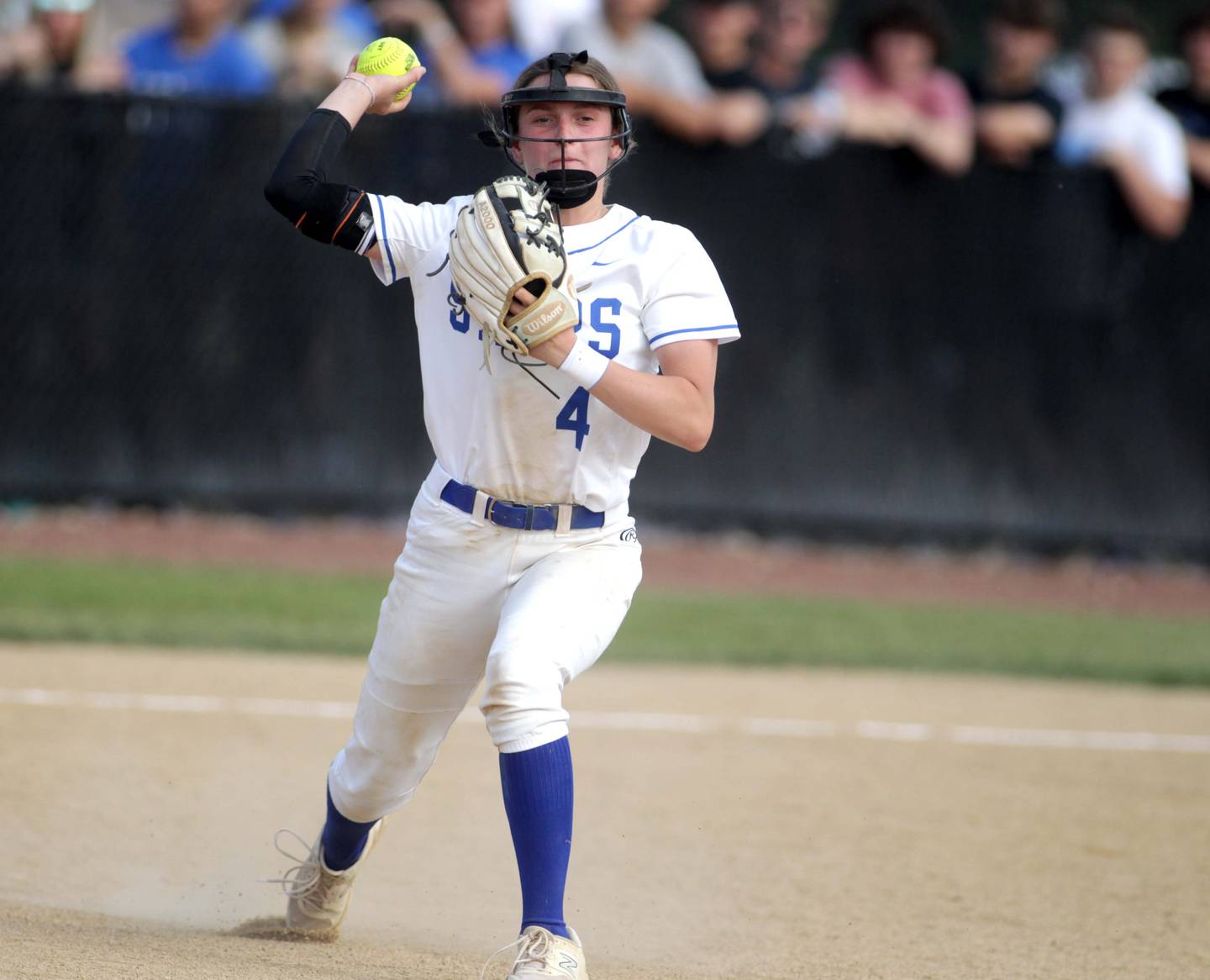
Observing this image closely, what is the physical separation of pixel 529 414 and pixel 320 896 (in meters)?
1.42

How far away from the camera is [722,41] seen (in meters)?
9.55

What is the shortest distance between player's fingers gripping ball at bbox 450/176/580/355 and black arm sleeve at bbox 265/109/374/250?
383 millimetres

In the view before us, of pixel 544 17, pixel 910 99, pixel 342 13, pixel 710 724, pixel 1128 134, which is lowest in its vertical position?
pixel 710 724

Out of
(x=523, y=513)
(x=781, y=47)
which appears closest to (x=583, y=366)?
(x=523, y=513)

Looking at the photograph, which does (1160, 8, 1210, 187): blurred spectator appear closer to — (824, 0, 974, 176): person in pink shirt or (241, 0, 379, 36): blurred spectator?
(824, 0, 974, 176): person in pink shirt

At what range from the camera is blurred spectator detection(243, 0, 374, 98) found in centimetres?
961

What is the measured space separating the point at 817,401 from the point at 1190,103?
291cm

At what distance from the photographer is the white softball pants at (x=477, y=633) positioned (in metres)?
3.51

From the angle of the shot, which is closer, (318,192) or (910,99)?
(318,192)

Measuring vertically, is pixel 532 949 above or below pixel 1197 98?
below

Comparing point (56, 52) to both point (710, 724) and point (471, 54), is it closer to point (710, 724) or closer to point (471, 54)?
point (471, 54)

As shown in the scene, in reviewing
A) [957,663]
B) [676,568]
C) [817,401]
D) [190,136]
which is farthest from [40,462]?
[957,663]

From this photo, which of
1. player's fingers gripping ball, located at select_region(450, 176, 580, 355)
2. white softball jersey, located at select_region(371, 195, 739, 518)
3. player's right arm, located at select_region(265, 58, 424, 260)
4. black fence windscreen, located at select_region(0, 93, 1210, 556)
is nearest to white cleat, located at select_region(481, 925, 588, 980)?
white softball jersey, located at select_region(371, 195, 739, 518)

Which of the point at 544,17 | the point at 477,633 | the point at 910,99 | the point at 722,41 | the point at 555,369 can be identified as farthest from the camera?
the point at 544,17
